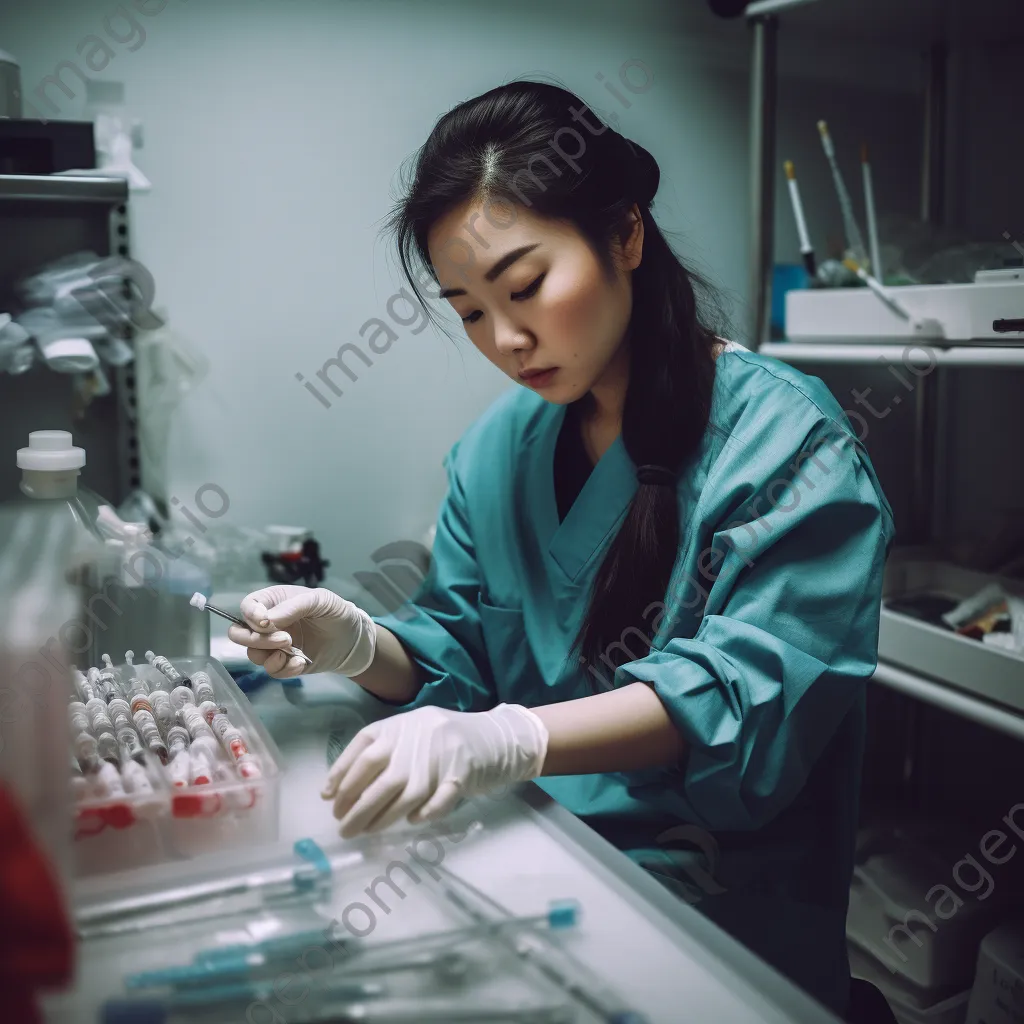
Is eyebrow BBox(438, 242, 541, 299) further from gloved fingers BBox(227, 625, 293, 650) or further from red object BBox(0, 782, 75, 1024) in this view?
red object BBox(0, 782, 75, 1024)

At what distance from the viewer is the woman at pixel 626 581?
35.0 inches

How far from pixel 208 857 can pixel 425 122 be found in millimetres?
1399

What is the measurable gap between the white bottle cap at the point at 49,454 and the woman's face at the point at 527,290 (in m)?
0.41

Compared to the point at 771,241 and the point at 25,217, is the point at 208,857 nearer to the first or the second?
the point at 25,217

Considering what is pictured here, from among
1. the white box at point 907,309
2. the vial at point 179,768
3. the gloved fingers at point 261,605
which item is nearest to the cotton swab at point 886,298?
the white box at point 907,309

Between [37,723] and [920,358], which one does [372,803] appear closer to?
[37,723]

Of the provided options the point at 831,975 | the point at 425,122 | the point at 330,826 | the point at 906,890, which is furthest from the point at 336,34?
the point at 906,890

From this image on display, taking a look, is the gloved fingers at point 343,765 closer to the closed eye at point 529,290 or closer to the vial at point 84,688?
the vial at point 84,688

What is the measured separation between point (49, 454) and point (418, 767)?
516 millimetres

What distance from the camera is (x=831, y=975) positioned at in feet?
3.36

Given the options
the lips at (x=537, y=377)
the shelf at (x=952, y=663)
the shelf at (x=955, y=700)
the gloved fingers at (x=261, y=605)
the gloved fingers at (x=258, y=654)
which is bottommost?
the shelf at (x=955, y=700)

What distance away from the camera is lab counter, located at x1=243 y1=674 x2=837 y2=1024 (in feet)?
1.94

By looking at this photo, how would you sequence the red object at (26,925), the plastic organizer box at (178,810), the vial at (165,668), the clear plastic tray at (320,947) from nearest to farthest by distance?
the red object at (26,925) < the clear plastic tray at (320,947) < the plastic organizer box at (178,810) < the vial at (165,668)

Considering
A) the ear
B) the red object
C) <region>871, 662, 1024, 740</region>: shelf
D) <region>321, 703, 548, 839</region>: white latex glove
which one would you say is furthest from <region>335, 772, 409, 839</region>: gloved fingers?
<region>871, 662, 1024, 740</region>: shelf
